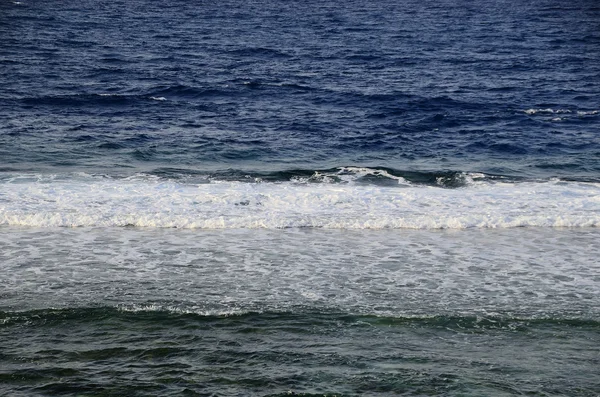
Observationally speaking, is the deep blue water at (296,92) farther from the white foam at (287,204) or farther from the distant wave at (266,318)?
the distant wave at (266,318)

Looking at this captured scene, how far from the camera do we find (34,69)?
2786 cm

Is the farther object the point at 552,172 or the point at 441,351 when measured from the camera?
the point at 552,172

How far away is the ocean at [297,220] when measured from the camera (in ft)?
23.8

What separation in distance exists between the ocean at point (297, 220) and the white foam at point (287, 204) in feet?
0.23

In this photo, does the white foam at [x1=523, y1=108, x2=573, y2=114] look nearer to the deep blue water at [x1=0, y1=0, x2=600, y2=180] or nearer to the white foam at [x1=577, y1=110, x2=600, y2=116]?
the deep blue water at [x1=0, y1=0, x2=600, y2=180]

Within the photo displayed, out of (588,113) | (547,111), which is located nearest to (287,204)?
(547,111)

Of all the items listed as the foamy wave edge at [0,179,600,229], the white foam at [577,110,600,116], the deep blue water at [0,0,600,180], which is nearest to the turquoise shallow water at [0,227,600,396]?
the foamy wave edge at [0,179,600,229]

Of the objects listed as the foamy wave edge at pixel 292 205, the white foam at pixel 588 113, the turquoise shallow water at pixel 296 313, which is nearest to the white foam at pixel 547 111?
the white foam at pixel 588 113

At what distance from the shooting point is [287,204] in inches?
554

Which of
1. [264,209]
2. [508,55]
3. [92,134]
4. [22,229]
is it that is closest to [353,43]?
[508,55]

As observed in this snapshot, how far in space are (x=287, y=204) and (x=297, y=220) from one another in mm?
1297

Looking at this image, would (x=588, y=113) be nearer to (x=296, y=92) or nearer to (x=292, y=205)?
(x=296, y=92)

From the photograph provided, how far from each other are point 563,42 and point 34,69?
2271 centimetres

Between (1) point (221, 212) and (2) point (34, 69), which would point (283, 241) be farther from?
(2) point (34, 69)
